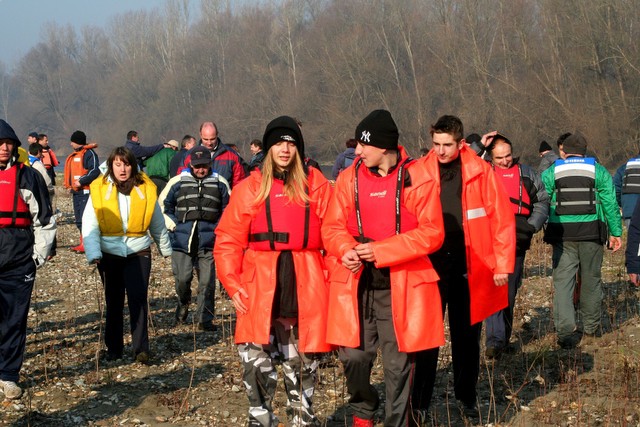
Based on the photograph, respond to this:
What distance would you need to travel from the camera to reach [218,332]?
382 inches

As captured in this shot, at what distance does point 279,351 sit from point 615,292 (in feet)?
23.9

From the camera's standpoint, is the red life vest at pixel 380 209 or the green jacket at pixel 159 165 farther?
the green jacket at pixel 159 165

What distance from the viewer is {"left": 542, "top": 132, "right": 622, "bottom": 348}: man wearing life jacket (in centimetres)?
848

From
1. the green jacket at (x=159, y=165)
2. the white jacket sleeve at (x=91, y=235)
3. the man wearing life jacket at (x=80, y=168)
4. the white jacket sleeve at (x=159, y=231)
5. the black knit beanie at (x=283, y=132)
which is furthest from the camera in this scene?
the green jacket at (x=159, y=165)

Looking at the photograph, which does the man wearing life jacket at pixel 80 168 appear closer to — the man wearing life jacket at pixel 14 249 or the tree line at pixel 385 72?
the man wearing life jacket at pixel 14 249

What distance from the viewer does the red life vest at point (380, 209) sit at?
512 centimetres

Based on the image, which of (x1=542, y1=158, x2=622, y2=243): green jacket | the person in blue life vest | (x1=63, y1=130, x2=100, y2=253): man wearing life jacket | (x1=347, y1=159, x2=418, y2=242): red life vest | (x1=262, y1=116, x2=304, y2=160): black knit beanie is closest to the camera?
(x1=347, y1=159, x2=418, y2=242): red life vest

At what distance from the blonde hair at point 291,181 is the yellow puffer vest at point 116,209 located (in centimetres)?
289

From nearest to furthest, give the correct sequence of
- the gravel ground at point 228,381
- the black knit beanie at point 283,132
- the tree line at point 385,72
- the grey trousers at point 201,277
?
the black knit beanie at point 283,132
the gravel ground at point 228,381
the grey trousers at point 201,277
the tree line at point 385,72

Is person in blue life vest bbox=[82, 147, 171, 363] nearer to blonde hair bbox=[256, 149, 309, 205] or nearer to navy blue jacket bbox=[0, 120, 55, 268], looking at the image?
navy blue jacket bbox=[0, 120, 55, 268]

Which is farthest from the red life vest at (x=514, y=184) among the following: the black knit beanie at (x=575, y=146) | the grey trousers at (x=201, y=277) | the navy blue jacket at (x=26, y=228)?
the navy blue jacket at (x=26, y=228)

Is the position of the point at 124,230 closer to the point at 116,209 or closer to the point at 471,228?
the point at 116,209

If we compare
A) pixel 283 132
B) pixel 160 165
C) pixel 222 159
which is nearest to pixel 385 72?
pixel 160 165

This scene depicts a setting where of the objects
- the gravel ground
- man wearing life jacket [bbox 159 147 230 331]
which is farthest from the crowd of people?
man wearing life jacket [bbox 159 147 230 331]
